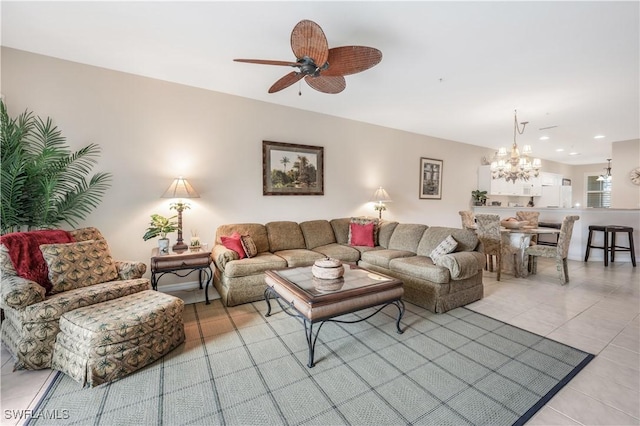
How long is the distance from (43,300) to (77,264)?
0.41 m

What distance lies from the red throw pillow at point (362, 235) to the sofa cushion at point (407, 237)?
0.33 m

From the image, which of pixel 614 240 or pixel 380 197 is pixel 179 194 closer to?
pixel 380 197

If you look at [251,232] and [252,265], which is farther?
[251,232]

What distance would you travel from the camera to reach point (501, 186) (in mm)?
7273

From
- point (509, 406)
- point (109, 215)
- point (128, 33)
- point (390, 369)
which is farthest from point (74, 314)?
point (509, 406)

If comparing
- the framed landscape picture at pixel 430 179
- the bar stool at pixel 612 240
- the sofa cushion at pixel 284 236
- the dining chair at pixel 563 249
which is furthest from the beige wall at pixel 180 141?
the bar stool at pixel 612 240

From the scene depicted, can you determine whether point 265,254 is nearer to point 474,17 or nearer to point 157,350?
point 157,350

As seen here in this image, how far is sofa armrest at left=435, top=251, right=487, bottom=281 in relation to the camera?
9.34ft

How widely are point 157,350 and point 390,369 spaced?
1764mm

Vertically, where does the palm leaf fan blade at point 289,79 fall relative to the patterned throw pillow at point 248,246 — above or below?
above

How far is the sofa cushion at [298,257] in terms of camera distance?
11.1ft

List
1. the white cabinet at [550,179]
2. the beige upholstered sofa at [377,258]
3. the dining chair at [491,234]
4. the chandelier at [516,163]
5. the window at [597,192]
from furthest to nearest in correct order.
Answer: the window at [597,192] < the white cabinet at [550,179] < the chandelier at [516,163] < the dining chair at [491,234] < the beige upholstered sofa at [377,258]

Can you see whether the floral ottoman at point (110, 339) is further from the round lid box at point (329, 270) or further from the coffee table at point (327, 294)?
the round lid box at point (329, 270)

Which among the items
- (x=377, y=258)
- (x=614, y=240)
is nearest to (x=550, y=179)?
(x=614, y=240)
